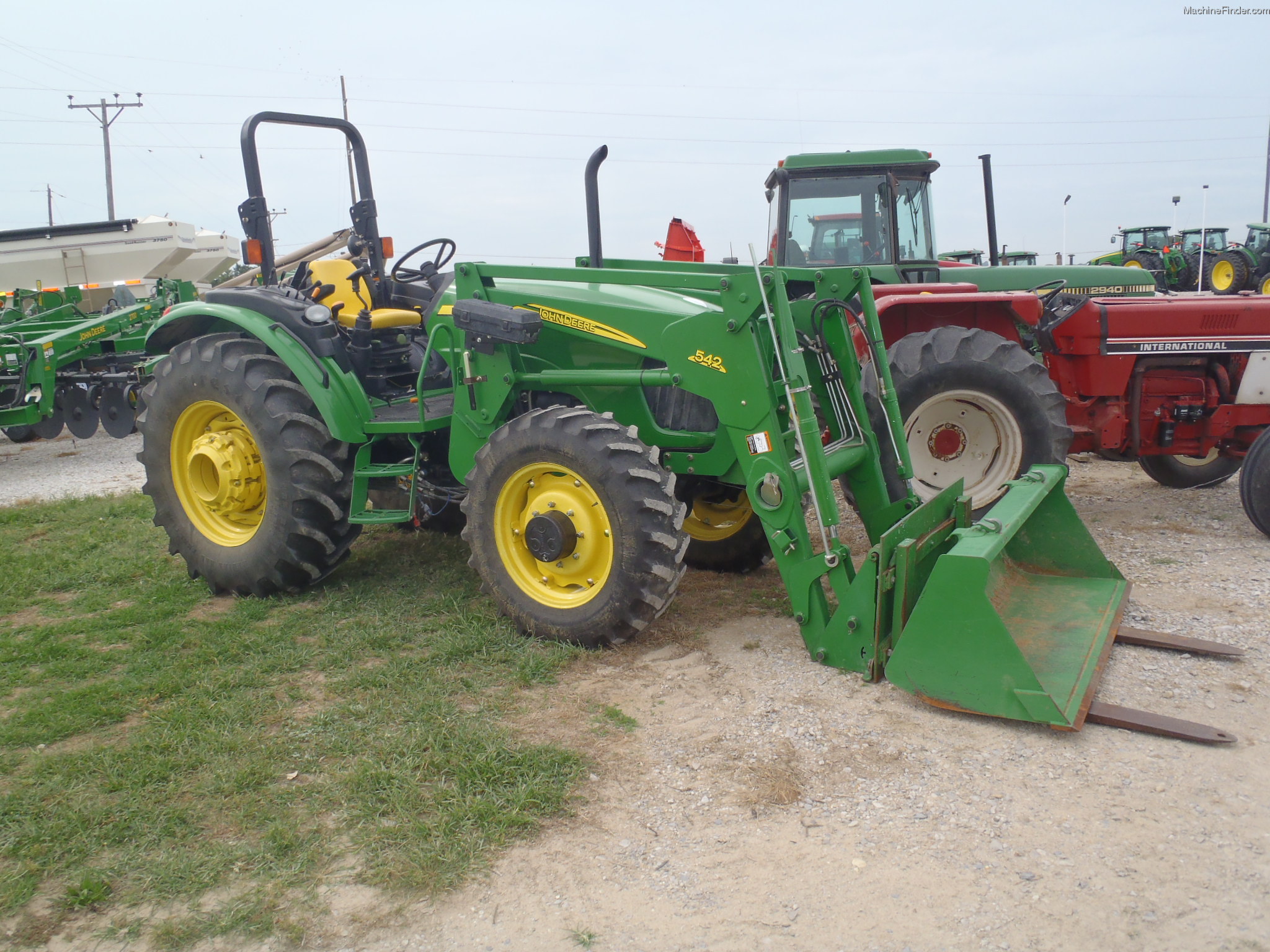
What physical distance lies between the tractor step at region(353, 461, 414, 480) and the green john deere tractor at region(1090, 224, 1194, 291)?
1949 centimetres

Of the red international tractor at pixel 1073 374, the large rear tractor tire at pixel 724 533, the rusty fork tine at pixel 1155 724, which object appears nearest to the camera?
the rusty fork tine at pixel 1155 724

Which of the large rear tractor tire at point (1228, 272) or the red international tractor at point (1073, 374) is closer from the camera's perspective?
the red international tractor at point (1073, 374)

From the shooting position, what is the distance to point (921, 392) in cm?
565

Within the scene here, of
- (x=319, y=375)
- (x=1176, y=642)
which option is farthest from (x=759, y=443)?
(x=319, y=375)

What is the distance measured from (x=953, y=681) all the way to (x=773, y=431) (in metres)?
1.11

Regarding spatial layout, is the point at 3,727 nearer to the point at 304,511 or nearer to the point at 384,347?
the point at 304,511

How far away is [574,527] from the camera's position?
3965 millimetres

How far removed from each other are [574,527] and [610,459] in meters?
0.35

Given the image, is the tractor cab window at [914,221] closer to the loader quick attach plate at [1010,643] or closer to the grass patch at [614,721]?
the loader quick attach plate at [1010,643]

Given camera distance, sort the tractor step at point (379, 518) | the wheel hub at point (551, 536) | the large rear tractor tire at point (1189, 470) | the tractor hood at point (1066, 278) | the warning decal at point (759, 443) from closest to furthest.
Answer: the warning decal at point (759, 443)
the wheel hub at point (551, 536)
the tractor step at point (379, 518)
the large rear tractor tire at point (1189, 470)
the tractor hood at point (1066, 278)

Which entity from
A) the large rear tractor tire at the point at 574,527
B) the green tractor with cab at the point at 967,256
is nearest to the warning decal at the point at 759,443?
the large rear tractor tire at the point at 574,527

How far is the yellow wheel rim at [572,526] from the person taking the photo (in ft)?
Result: 13.0

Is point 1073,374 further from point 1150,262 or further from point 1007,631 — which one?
point 1150,262

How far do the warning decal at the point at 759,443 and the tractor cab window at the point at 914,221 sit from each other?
4386 mm
